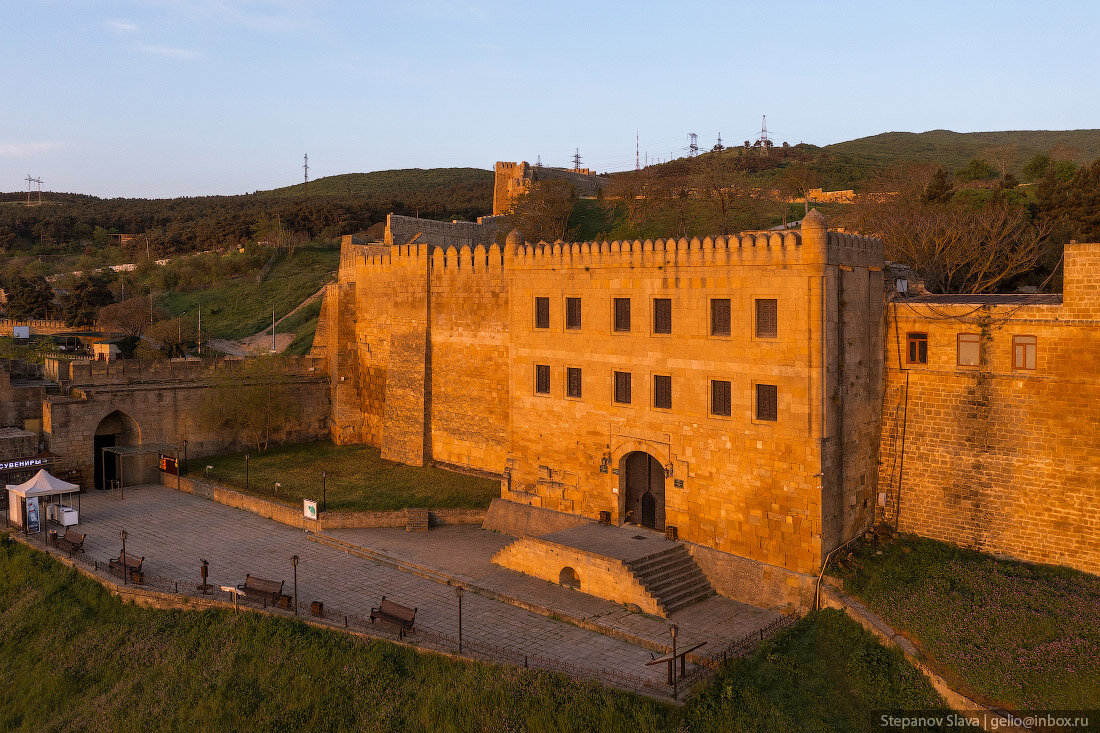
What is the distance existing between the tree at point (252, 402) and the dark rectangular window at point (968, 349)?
25916 millimetres

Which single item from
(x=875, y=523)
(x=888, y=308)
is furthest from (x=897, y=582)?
(x=888, y=308)

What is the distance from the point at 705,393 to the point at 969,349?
6.05 meters

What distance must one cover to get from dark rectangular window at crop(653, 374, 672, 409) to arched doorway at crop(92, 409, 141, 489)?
21.5 m

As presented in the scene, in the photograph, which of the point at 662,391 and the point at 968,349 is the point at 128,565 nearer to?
the point at 662,391

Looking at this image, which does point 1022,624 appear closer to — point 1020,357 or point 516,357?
point 1020,357

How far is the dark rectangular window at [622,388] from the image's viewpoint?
69.6ft

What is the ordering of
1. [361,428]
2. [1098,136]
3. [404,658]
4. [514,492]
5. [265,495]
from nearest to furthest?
[404,658] < [514,492] < [265,495] < [361,428] < [1098,136]

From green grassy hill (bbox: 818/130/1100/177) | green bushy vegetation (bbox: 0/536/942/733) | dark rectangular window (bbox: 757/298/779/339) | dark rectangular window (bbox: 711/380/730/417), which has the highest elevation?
green grassy hill (bbox: 818/130/1100/177)

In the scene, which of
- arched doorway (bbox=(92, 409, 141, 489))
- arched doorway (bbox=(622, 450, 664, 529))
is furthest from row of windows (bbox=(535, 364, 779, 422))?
arched doorway (bbox=(92, 409, 141, 489))

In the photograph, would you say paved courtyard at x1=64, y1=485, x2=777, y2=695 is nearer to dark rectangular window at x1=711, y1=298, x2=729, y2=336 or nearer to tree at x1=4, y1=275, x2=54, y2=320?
dark rectangular window at x1=711, y1=298, x2=729, y2=336

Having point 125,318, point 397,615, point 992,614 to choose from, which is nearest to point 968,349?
point 992,614

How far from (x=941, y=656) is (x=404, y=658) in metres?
10.3

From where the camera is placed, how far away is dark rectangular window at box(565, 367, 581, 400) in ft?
73.6

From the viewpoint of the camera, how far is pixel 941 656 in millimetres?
14055
